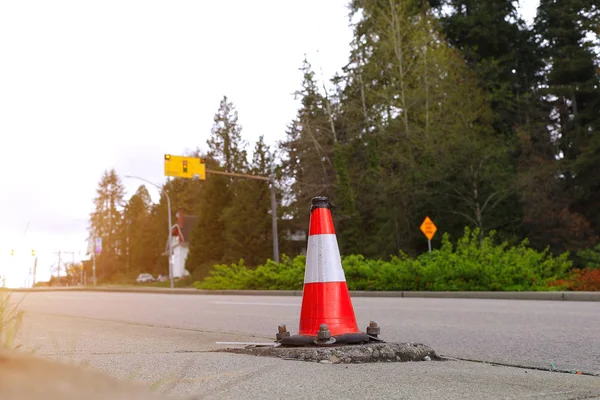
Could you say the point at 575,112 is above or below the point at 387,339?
above

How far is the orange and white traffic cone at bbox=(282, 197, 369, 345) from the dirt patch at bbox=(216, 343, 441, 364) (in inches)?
6.5

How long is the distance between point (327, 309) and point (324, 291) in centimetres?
15

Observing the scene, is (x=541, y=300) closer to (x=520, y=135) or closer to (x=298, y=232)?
(x=520, y=135)

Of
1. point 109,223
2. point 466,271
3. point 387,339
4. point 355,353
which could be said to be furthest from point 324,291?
point 109,223

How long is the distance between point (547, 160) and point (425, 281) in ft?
66.7

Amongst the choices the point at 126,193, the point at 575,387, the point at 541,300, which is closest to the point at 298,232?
the point at 541,300

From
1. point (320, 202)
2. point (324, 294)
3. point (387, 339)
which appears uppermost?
point (320, 202)

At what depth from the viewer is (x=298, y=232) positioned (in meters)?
46.7

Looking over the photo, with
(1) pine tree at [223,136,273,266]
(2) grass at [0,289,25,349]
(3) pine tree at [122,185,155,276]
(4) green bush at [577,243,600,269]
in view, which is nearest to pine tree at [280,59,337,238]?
(1) pine tree at [223,136,273,266]

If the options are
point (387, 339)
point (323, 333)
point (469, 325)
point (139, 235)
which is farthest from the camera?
point (139, 235)

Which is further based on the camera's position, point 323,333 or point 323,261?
point 323,261

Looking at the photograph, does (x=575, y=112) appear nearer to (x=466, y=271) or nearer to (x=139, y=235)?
(x=466, y=271)

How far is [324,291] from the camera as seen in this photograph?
17.5ft

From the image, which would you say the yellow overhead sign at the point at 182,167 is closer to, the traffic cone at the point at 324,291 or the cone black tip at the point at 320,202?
the cone black tip at the point at 320,202
